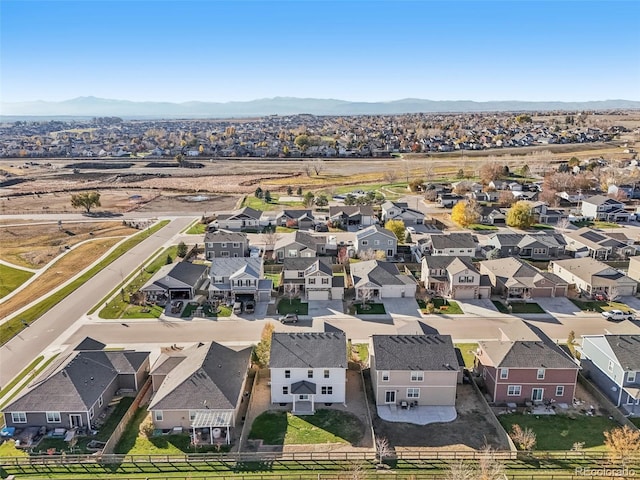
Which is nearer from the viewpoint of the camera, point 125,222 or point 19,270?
point 19,270

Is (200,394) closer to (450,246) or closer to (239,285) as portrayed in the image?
(239,285)

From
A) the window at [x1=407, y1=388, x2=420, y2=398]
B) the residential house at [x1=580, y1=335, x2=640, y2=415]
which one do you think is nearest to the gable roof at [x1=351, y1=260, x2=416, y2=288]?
the window at [x1=407, y1=388, x2=420, y2=398]

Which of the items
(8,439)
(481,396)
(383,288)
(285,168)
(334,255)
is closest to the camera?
(8,439)

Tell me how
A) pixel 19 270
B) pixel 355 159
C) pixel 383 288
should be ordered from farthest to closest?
pixel 355 159, pixel 19 270, pixel 383 288

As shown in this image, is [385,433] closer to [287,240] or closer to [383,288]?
[383,288]

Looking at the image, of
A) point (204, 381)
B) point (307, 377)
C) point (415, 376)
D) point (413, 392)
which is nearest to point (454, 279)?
point (415, 376)

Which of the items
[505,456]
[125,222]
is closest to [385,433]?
[505,456]
